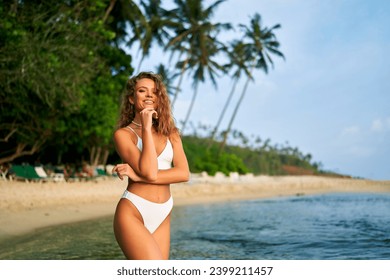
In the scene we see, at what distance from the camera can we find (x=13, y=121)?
67.9ft

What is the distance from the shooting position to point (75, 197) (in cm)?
1742

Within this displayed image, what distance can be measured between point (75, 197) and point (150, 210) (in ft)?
50.8

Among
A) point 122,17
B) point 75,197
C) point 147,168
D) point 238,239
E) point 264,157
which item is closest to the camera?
point 147,168

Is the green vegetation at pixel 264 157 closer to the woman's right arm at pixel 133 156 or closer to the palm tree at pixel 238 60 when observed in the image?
the palm tree at pixel 238 60

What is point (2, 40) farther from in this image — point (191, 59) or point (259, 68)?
point (259, 68)

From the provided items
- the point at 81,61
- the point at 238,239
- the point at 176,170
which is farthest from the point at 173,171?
the point at 81,61

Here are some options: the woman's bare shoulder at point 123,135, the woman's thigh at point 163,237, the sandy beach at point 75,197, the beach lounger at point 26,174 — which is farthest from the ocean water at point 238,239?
the beach lounger at point 26,174

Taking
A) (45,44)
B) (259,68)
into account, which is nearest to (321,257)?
(45,44)

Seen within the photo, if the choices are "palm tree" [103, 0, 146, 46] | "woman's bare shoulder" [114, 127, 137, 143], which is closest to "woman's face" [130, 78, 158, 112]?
"woman's bare shoulder" [114, 127, 137, 143]

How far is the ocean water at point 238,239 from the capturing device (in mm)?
8188

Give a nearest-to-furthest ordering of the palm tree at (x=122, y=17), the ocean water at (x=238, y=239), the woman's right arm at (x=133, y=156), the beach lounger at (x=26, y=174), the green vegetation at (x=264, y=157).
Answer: the woman's right arm at (x=133, y=156) < the ocean water at (x=238, y=239) < the beach lounger at (x=26, y=174) < the palm tree at (x=122, y=17) < the green vegetation at (x=264, y=157)

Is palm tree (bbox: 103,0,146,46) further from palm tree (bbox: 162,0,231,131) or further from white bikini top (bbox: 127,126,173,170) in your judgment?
white bikini top (bbox: 127,126,173,170)

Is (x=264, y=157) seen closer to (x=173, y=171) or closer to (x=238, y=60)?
(x=238, y=60)

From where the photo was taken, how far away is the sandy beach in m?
11.9
